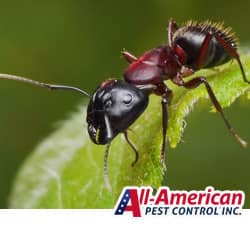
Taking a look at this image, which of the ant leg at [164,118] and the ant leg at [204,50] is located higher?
the ant leg at [204,50]

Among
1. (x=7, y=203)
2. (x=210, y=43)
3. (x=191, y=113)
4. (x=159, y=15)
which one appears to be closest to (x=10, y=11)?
(x=159, y=15)

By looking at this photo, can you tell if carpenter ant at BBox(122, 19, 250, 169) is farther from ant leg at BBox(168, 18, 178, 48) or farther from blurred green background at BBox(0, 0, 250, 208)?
blurred green background at BBox(0, 0, 250, 208)

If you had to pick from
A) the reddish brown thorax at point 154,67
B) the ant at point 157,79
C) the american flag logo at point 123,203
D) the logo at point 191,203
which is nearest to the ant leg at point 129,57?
the ant at point 157,79

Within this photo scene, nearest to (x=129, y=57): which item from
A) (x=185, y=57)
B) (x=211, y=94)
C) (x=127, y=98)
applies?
(x=185, y=57)

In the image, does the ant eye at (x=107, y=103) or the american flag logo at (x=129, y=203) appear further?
the ant eye at (x=107, y=103)

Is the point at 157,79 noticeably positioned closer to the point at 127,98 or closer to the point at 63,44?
the point at 127,98

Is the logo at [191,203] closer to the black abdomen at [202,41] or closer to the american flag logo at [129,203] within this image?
the american flag logo at [129,203]

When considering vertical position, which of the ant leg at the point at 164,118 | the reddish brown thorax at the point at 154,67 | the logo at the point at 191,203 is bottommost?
the logo at the point at 191,203

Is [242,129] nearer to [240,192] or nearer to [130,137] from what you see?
[240,192]

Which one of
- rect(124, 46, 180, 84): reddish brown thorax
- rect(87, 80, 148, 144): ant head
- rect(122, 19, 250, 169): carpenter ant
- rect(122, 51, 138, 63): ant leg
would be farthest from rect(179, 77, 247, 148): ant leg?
rect(122, 51, 138, 63): ant leg
